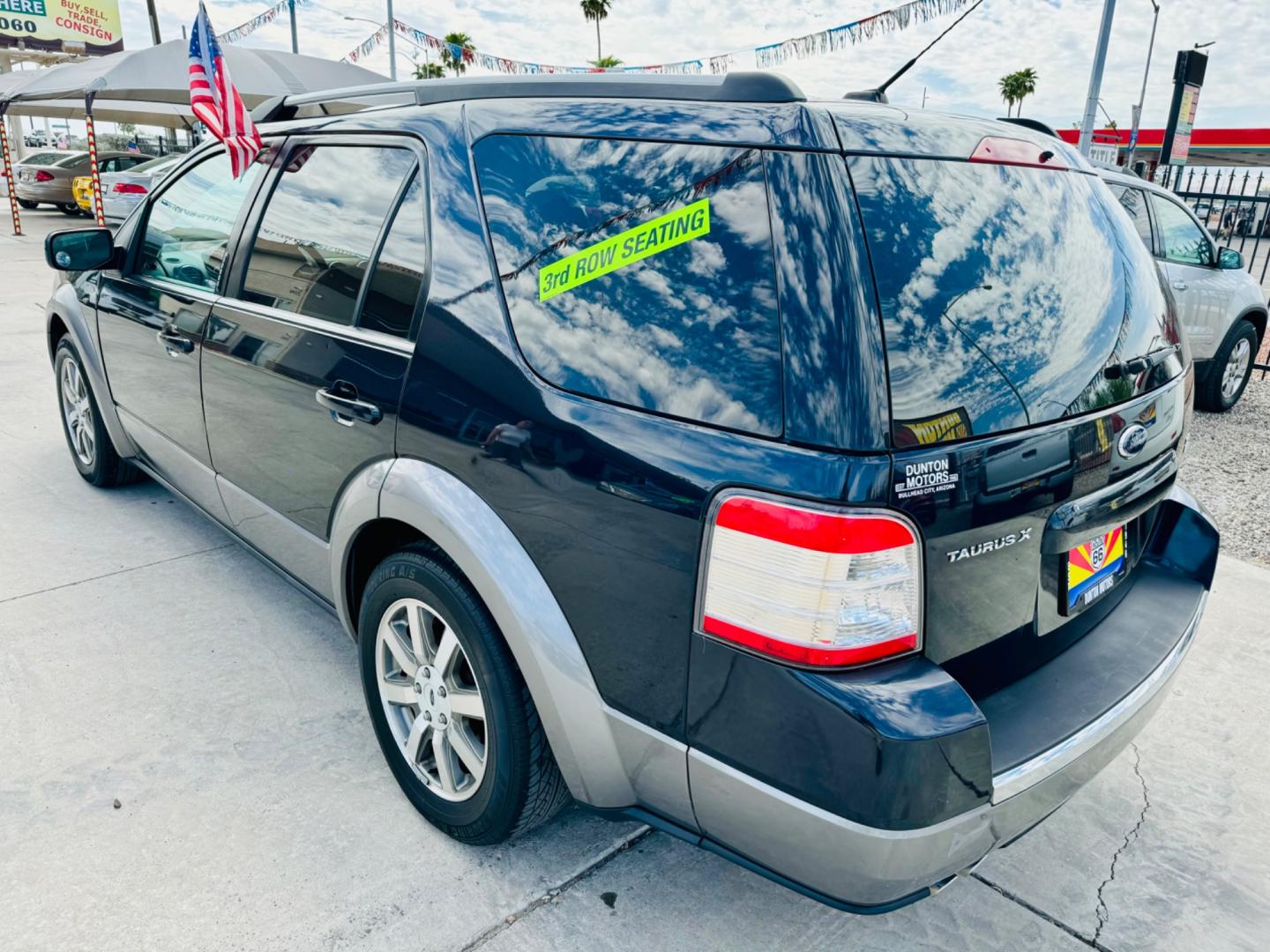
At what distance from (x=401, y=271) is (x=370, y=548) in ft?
2.47

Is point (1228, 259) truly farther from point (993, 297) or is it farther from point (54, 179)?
point (54, 179)

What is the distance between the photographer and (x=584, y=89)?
78.1 inches

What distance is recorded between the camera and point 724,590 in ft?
5.11

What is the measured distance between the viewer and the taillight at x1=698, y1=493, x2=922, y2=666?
147 cm

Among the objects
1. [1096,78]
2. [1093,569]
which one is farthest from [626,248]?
[1096,78]

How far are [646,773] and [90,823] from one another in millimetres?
1525

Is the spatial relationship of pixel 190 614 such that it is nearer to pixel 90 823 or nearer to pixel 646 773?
pixel 90 823

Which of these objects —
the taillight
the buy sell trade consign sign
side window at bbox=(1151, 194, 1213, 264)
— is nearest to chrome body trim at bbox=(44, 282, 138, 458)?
the taillight

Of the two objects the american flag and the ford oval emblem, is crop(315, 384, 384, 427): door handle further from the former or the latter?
the ford oval emblem

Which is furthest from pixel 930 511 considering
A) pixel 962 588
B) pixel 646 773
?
pixel 646 773

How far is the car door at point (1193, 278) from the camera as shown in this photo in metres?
6.87

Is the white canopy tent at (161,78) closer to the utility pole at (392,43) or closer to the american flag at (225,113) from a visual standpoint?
the utility pole at (392,43)

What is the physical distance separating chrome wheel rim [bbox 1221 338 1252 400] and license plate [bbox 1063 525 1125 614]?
6.22 metres

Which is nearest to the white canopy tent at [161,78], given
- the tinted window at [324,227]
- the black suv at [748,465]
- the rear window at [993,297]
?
the tinted window at [324,227]
